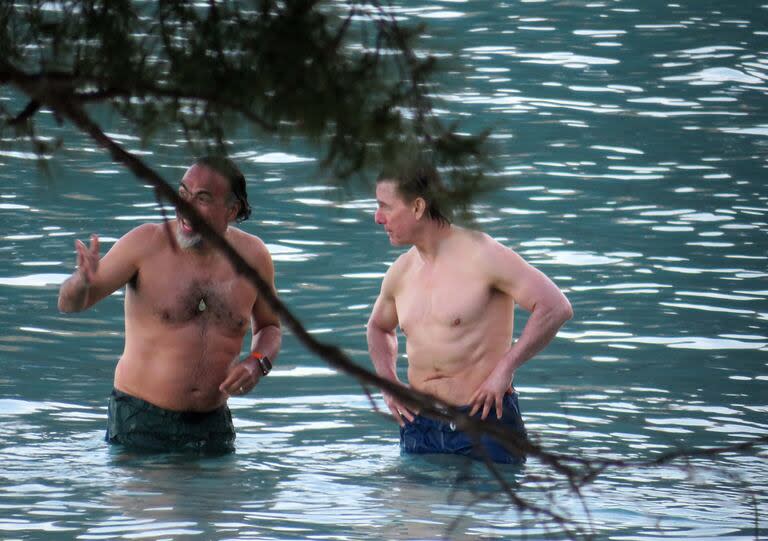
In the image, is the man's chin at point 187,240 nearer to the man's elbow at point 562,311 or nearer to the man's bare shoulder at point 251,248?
the man's bare shoulder at point 251,248

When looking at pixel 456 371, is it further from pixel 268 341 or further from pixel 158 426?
pixel 158 426

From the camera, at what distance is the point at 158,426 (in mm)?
7066

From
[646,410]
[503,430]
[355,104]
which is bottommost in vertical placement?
[646,410]

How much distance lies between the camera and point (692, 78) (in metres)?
17.7

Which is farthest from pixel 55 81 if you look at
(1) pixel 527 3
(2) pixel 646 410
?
(1) pixel 527 3

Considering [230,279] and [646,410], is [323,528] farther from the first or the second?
[646,410]

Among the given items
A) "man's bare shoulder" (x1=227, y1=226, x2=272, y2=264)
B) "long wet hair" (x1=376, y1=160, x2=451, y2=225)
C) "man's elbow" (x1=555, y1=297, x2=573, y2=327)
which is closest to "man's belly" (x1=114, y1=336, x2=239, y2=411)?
"man's bare shoulder" (x1=227, y1=226, x2=272, y2=264)

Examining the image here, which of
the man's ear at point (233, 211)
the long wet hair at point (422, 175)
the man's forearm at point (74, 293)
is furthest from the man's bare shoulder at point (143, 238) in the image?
the long wet hair at point (422, 175)

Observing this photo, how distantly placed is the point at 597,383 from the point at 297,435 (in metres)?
1.93

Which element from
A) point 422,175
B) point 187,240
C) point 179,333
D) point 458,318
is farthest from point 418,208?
point 422,175

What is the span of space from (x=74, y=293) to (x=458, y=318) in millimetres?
1739

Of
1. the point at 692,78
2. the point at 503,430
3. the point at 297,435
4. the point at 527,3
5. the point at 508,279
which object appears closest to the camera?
the point at 503,430

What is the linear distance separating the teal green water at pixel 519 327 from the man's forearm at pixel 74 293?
0.66 m

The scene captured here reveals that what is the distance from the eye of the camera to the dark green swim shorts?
23.1 ft
